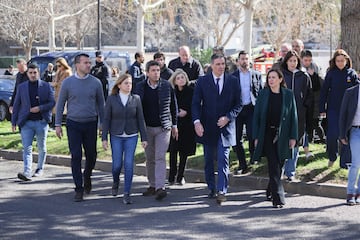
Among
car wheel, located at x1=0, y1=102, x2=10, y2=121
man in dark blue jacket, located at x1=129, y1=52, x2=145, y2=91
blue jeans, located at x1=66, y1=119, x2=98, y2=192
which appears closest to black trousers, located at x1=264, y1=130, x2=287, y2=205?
blue jeans, located at x1=66, y1=119, x2=98, y2=192

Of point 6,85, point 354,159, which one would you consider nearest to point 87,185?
point 354,159

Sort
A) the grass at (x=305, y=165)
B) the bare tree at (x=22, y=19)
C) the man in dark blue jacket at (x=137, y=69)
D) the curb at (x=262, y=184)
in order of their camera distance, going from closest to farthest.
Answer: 1. the curb at (x=262, y=184)
2. the grass at (x=305, y=165)
3. the man in dark blue jacket at (x=137, y=69)
4. the bare tree at (x=22, y=19)

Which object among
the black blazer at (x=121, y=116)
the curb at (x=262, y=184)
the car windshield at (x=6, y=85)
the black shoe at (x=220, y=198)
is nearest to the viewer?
the black shoe at (x=220, y=198)

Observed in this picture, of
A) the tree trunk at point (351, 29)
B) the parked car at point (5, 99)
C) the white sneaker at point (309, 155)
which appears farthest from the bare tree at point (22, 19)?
the white sneaker at point (309, 155)

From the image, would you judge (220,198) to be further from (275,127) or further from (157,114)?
(157,114)

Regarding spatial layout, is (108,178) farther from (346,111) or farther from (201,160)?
(346,111)

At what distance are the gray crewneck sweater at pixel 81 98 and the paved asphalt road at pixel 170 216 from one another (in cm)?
118

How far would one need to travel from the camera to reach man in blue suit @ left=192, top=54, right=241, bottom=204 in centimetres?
904

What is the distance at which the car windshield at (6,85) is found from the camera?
68.3 feet

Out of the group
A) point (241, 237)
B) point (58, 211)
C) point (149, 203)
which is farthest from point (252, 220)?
point (58, 211)

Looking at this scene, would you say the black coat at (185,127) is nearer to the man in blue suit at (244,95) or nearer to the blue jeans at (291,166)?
the man in blue suit at (244,95)

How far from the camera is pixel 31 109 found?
10820mm

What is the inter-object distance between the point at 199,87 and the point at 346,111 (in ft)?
6.41

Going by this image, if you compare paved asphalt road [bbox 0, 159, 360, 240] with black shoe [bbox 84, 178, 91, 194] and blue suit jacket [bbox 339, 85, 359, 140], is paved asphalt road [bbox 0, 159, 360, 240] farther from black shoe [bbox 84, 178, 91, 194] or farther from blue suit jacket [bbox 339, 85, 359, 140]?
blue suit jacket [bbox 339, 85, 359, 140]
